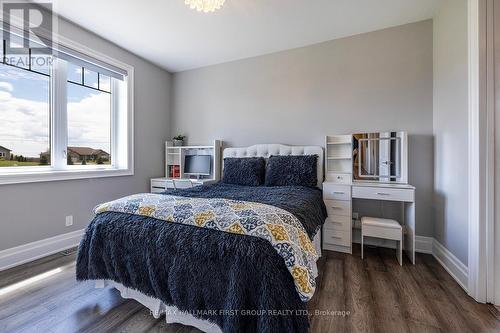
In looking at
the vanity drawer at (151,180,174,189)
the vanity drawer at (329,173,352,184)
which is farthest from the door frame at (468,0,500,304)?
the vanity drawer at (151,180,174,189)

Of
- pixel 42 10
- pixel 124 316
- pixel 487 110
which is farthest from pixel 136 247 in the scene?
pixel 42 10

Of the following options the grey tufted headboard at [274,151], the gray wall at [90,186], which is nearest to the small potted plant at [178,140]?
the gray wall at [90,186]

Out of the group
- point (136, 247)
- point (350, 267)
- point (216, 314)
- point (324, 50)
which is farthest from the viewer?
point (324, 50)

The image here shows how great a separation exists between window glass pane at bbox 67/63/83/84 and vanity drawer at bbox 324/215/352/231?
354cm

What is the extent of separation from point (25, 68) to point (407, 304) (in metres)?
4.14

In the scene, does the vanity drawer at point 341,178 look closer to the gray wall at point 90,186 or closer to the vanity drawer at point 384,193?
the vanity drawer at point 384,193

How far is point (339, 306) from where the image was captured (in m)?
1.57

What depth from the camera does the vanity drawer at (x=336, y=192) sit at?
246cm

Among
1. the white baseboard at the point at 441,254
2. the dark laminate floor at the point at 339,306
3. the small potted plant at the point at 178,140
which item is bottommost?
the dark laminate floor at the point at 339,306

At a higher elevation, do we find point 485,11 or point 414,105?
point 485,11

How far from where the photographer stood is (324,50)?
296cm

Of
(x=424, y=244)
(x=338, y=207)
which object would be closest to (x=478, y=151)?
(x=338, y=207)

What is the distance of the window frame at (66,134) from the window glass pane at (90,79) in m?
0.22

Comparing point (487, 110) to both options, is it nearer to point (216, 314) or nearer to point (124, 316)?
point (216, 314)
